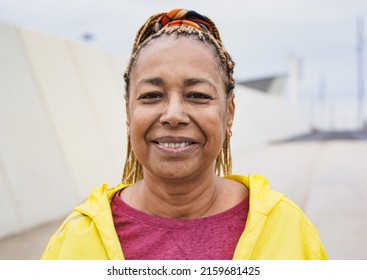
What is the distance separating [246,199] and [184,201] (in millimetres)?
214

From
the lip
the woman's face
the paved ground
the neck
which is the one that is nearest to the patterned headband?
the woman's face

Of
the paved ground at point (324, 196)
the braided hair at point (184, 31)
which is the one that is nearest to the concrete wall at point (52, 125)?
the paved ground at point (324, 196)

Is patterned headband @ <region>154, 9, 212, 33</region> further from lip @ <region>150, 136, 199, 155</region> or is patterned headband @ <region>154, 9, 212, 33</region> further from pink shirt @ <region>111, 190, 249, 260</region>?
pink shirt @ <region>111, 190, 249, 260</region>

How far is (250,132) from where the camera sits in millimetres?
15023

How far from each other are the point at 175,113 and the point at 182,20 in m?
0.36

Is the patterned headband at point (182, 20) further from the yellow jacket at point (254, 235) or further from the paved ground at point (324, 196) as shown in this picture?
the paved ground at point (324, 196)

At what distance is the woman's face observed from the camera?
1.36 meters

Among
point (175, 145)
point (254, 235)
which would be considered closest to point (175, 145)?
point (175, 145)

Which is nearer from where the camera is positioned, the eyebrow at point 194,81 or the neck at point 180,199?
the eyebrow at point 194,81

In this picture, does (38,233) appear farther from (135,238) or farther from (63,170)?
(135,238)

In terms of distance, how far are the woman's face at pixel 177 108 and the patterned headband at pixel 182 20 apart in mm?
101

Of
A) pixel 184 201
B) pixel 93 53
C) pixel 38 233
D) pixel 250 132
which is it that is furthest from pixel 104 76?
pixel 250 132

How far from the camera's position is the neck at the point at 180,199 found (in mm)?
1497

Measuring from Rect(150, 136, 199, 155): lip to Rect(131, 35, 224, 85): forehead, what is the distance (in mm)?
203
